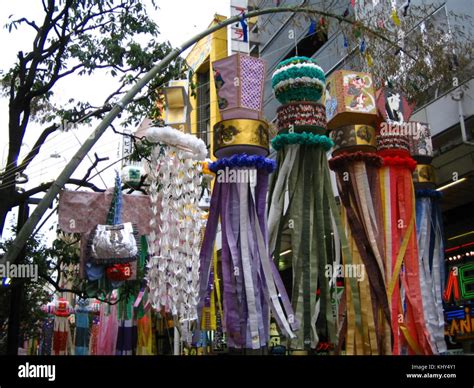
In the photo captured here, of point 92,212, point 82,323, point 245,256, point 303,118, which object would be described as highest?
point 303,118

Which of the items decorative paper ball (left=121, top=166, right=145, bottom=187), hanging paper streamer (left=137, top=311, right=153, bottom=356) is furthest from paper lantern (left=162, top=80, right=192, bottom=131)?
hanging paper streamer (left=137, top=311, right=153, bottom=356)

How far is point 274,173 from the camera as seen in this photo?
4.44 m

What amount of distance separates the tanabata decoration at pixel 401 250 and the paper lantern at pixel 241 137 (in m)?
1.23

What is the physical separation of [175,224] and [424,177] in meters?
2.50

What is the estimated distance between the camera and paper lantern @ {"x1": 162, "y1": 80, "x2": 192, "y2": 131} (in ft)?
15.1

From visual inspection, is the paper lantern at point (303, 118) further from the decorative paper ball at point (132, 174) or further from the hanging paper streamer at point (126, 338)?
the hanging paper streamer at point (126, 338)

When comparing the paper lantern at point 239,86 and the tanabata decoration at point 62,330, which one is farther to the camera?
the tanabata decoration at point 62,330

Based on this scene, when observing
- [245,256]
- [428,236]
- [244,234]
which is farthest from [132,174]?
[428,236]

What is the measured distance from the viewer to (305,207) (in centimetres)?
422

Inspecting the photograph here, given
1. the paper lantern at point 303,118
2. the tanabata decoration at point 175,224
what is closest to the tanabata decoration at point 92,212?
the tanabata decoration at point 175,224

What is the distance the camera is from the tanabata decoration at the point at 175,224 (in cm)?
416

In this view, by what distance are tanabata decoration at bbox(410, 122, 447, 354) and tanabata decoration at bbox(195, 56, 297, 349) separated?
150cm

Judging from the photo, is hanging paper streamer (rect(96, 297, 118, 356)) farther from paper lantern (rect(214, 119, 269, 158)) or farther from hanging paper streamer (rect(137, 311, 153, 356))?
paper lantern (rect(214, 119, 269, 158))

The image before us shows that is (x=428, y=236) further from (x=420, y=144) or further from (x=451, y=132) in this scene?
(x=451, y=132)
